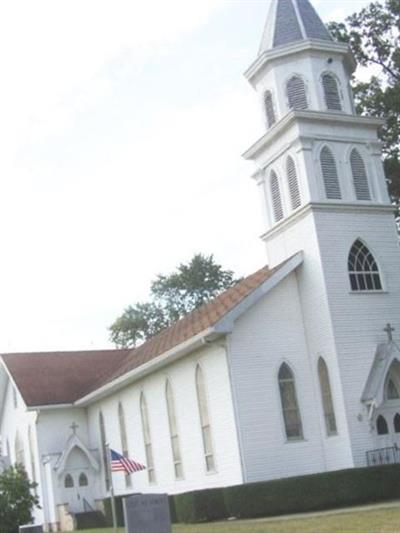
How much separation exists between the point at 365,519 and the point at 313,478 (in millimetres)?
5409

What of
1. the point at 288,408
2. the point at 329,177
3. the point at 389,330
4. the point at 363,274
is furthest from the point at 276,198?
the point at 288,408

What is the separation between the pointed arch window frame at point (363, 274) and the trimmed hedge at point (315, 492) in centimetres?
602

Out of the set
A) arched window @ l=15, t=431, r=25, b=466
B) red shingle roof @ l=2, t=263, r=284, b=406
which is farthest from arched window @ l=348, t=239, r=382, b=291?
arched window @ l=15, t=431, r=25, b=466

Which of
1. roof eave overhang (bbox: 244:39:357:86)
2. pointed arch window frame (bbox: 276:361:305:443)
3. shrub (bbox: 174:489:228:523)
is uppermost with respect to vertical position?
roof eave overhang (bbox: 244:39:357:86)

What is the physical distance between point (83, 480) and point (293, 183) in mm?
19492

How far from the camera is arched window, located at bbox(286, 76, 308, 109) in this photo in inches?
1219

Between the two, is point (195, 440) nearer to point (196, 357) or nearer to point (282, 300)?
point (196, 357)

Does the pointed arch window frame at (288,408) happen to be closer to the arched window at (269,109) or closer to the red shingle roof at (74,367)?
the red shingle roof at (74,367)

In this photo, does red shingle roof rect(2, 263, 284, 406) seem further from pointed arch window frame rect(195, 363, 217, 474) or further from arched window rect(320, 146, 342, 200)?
arched window rect(320, 146, 342, 200)

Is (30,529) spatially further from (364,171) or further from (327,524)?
(364,171)

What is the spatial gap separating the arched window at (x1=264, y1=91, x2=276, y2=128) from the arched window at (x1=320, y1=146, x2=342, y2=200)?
2618 millimetres

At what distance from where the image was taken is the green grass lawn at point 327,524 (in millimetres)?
18669

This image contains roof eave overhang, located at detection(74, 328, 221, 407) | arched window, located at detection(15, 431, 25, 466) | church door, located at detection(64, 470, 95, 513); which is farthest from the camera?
arched window, located at detection(15, 431, 25, 466)

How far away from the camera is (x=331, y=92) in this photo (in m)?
31.3
